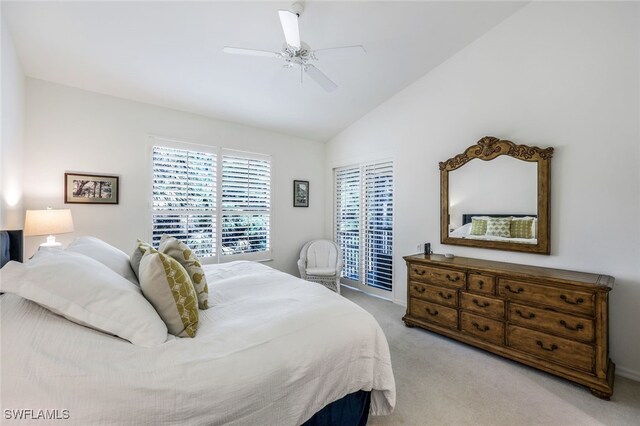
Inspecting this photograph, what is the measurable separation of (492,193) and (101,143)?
432 centimetres

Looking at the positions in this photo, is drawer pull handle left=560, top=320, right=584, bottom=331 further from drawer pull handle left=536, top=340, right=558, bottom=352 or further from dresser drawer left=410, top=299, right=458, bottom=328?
dresser drawer left=410, top=299, right=458, bottom=328

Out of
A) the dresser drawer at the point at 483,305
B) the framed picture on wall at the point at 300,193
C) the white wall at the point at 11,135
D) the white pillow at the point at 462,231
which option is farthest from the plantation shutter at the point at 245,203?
the dresser drawer at the point at 483,305

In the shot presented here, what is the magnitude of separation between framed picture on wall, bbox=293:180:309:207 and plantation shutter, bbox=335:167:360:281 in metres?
0.56

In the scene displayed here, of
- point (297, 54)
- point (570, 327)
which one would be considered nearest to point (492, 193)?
point (570, 327)

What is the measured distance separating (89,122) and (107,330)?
9.44 ft

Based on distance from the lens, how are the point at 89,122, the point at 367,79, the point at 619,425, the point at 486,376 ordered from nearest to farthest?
1. the point at 619,425
2. the point at 486,376
3. the point at 89,122
4. the point at 367,79

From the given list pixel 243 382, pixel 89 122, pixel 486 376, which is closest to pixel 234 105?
pixel 89 122

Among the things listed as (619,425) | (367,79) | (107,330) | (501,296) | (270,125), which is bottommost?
(619,425)

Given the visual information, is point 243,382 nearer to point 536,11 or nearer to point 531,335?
point 531,335

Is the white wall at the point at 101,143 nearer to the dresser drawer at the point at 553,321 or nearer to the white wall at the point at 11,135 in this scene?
the white wall at the point at 11,135

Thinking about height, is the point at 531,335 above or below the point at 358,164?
below

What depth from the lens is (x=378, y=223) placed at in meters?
4.12

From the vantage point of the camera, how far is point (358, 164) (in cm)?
438

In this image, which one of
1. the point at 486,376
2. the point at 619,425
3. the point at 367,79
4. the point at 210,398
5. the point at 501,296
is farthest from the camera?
the point at 367,79
